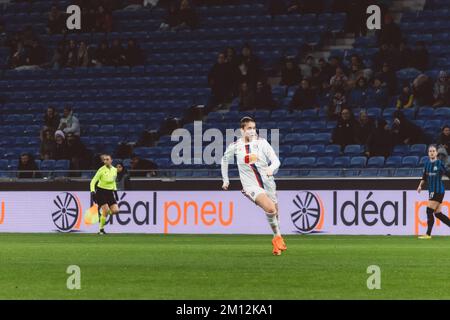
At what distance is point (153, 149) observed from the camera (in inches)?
1273

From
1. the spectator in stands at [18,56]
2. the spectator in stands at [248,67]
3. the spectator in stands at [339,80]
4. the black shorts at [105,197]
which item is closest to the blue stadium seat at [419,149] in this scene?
the spectator in stands at [339,80]

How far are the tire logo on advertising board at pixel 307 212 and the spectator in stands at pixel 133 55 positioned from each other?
920 cm

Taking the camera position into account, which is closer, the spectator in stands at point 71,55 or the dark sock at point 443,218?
the dark sock at point 443,218

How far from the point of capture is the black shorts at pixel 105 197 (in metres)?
28.3

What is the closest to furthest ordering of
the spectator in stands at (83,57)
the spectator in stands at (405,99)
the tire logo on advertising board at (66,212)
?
1. the spectator in stands at (405,99)
2. the tire logo on advertising board at (66,212)
3. the spectator in stands at (83,57)

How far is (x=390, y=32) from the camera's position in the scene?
31.3 meters

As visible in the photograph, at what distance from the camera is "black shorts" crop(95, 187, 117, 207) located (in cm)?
2834

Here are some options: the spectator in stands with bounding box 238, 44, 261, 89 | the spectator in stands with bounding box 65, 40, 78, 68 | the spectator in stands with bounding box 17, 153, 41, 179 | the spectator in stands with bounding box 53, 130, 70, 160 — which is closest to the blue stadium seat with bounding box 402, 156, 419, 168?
the spectator in stands with bounding box 238, 44, 261, 89

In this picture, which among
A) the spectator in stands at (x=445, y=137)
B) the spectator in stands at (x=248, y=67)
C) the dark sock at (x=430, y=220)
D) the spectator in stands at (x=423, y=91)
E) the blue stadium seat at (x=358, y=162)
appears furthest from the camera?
the spectator in stands at (x=248, y=67)

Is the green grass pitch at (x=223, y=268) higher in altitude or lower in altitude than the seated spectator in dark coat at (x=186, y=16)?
lower

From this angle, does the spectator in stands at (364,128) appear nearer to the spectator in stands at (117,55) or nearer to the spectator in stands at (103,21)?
the spectator in stands at (117,55)

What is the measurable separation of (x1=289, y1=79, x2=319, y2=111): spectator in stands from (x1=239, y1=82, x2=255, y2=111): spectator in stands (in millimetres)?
1378

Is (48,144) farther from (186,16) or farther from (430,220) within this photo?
(430,220)
